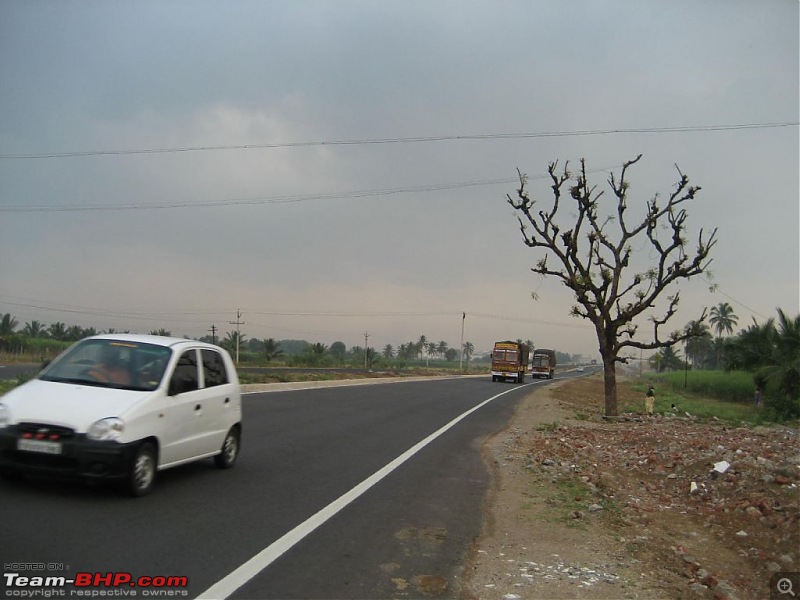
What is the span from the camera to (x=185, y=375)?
27.1 feet

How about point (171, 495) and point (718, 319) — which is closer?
point (171, 495)

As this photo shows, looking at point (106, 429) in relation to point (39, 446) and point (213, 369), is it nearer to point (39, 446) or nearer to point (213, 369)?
point (39, 446)

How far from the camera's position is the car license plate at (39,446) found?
6703 mm

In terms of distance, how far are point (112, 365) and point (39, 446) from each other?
4.47ft

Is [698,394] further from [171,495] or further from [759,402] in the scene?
[171,495]

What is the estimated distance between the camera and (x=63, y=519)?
20.5ft

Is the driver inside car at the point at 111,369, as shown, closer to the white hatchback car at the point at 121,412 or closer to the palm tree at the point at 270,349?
the white hatchback car at the point at 121,412

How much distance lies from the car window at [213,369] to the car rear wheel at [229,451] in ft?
2.59

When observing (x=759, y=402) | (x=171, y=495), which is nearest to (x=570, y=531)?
(x=171, y=495)

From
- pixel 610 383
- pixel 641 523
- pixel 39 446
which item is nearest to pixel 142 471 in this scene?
pixel 39 446

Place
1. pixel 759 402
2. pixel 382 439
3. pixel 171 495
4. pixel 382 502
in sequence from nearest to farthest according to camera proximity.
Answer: pixel 171 495 → pixel 382 502 → pixel 382 439 → pixel 759 402

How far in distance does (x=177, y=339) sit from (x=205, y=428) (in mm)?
1182

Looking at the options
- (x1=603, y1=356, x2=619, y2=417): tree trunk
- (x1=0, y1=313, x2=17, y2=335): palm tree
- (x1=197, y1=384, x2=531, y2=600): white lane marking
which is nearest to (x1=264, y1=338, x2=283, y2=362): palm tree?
(x1=0, y1=313, x2=17, y2=335): palm tree

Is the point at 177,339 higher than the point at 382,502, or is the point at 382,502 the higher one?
the point at 177,339
